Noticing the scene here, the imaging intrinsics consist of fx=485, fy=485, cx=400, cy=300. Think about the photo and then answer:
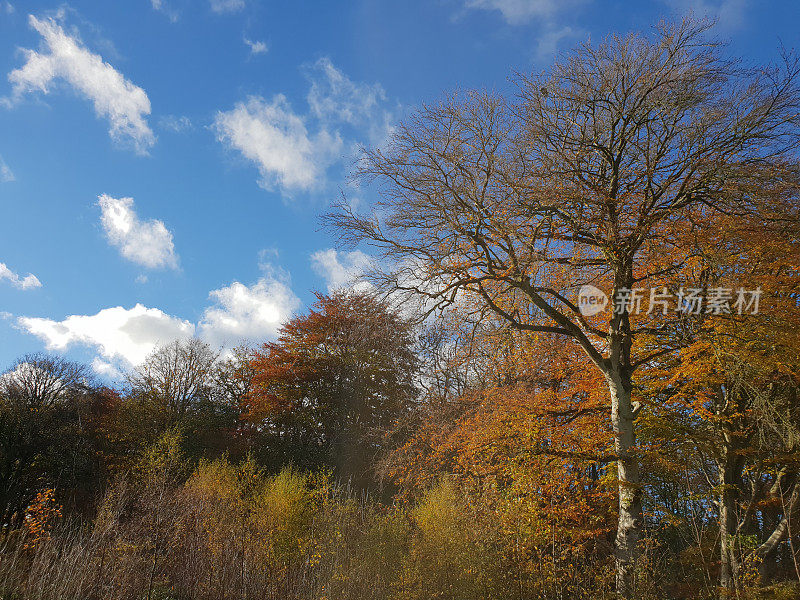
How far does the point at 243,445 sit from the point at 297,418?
3610mm

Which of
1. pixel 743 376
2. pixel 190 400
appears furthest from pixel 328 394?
pixel 743 376

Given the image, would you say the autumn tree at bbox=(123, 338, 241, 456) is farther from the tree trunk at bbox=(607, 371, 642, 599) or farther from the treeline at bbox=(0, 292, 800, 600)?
the tree trunk at bbox=(607, 371, 642, 599)

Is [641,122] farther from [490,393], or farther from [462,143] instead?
[490,393]

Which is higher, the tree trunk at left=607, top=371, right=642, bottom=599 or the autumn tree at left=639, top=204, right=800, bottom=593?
the autumn tree at left=639, top=204, right=800, bottom=593

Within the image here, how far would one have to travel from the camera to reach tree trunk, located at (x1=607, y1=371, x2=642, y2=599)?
8.22m

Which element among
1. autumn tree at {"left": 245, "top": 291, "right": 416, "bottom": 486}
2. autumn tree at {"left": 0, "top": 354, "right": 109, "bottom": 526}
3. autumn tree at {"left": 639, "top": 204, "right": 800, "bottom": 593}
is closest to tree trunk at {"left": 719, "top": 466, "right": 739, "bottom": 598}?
autumn tree at {"left": 639, "top": 204, "right": 800, "bottom": 593}

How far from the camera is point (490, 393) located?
13.0 metres

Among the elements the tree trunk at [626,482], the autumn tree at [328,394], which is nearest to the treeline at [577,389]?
the tree trunk at [626,482]

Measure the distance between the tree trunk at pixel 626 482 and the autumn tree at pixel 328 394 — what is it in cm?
1105

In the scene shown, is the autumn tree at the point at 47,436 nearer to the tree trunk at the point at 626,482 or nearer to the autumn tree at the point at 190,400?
the autumn tree at the point at 190,400

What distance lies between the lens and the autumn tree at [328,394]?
2117cm

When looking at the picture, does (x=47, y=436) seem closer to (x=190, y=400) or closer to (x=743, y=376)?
(x=190, y=400)

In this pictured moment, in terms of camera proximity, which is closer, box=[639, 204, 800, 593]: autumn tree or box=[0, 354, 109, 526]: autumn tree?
box=[639, 204, 800, 593]: autumn tree

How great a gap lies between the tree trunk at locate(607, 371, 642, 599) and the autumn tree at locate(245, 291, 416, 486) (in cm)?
1105
